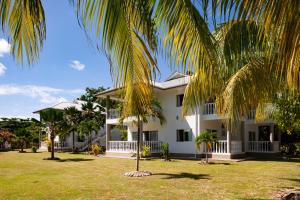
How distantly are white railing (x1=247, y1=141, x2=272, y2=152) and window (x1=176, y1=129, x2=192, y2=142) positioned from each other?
17.0ft

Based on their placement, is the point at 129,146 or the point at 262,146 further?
the point at 129,146

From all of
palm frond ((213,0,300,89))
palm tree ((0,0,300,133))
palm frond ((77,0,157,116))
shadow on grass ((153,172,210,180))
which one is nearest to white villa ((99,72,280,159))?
shadow on grass ((153,172,210,180))

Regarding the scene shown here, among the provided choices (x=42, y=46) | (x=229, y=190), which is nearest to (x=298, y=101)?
(x=229, y=190)

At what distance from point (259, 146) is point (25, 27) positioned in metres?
26.5

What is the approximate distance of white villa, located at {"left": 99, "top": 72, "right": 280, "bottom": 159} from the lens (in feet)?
87.5

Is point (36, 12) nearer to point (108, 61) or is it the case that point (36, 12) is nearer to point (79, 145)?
point (108, 61)

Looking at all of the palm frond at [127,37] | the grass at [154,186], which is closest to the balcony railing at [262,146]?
the grass at [154,186]

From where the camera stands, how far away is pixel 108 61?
3.81 m

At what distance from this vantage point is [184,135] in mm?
28562

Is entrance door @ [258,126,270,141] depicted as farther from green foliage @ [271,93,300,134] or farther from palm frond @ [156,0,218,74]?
palm frond @ [156,0,218,74]

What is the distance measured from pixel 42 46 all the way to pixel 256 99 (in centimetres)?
515

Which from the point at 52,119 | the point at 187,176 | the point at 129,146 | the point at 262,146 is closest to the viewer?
the point at 187,176

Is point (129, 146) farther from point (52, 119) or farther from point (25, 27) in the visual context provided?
point (25, 27)

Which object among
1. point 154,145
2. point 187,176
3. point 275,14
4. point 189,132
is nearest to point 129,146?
point 154,145
